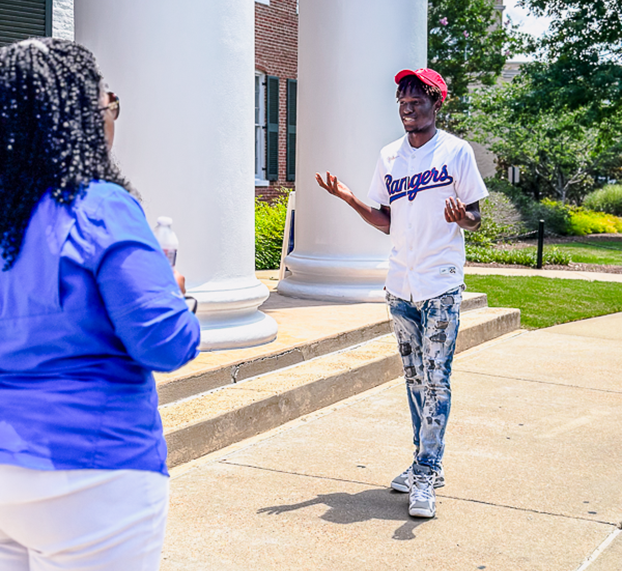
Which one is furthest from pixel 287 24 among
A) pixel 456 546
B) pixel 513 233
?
pixel 456 546

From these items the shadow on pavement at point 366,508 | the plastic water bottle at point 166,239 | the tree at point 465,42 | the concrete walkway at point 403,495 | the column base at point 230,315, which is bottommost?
the shadow on pavement at point 366,508

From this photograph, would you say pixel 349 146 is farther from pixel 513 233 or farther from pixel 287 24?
pixel 513 233

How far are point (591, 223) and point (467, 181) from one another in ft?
75.8

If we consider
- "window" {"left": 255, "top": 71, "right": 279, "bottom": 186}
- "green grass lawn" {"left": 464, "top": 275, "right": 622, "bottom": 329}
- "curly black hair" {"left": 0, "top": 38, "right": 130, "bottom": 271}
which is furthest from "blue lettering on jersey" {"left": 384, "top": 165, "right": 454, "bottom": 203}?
"window" {"left": 255, "top": 71, "right": 279, "bottom": 186}

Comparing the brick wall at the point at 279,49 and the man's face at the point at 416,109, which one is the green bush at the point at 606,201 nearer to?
the brick wall at the point at 279,49

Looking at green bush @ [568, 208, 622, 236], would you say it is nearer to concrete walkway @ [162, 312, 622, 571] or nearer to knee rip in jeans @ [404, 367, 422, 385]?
concrete walkway @ [162, 312, 622, 571]

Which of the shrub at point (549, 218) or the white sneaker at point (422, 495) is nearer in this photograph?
the white sneaker at point (422, 495)

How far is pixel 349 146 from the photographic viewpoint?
7.92 m

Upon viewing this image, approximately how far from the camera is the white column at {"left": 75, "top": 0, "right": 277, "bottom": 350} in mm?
5324

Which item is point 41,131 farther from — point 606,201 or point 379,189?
point 606,201

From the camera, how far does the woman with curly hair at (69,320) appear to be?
1.58 metres

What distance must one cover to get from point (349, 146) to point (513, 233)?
45.8 ft

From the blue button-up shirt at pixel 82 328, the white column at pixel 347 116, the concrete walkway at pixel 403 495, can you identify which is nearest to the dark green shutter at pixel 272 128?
the white column at pixel 347 116

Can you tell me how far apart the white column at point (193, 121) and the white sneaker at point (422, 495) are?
2.23m
